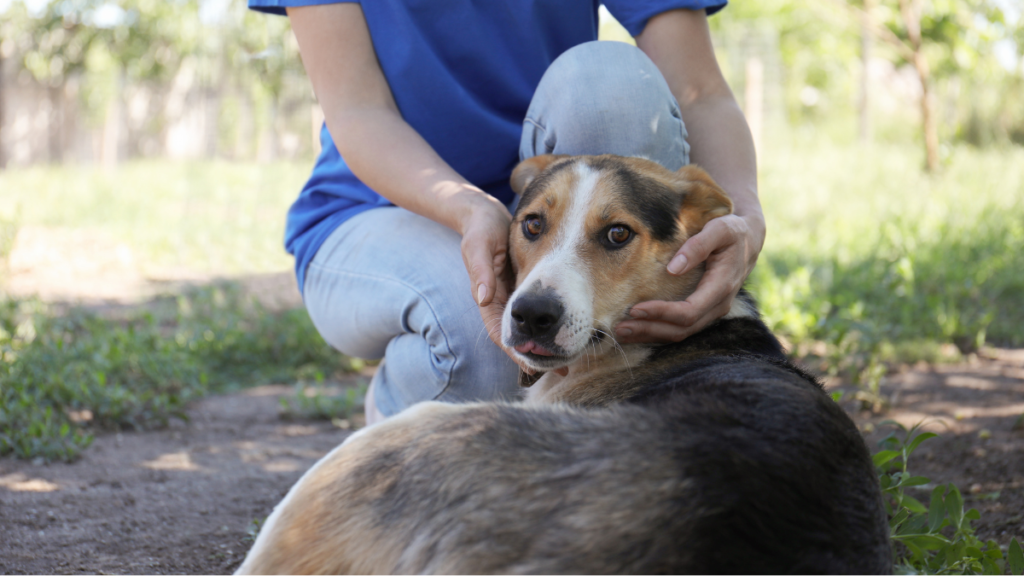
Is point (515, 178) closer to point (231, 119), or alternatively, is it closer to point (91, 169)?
point (91, 169)

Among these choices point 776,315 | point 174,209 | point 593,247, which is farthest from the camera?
point 174,209

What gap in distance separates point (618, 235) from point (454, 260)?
1.99 feet

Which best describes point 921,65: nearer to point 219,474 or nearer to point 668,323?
point 668,323

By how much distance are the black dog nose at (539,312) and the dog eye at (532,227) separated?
38cm

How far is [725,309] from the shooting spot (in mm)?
2355

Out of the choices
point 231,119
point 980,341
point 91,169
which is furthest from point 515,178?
point 231,119

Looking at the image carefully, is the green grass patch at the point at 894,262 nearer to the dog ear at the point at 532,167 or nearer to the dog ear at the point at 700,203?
the dog ear at the point at 700,203

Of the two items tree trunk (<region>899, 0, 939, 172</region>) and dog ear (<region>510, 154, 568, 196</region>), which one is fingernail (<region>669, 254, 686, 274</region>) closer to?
dog ear (<region>510, 154, 568, 196</region>)

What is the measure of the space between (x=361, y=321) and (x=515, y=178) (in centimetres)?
77

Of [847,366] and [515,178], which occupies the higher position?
[515,178]

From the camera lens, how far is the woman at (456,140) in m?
2.62

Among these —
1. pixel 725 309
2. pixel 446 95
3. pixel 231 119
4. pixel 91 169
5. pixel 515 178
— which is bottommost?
pixel 231 119

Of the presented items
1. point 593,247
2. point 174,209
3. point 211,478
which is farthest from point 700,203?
point 174,209

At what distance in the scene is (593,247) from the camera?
2.41m
